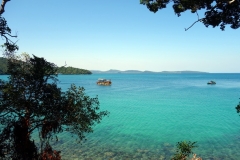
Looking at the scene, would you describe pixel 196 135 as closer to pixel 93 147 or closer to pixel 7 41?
pixel 93 147

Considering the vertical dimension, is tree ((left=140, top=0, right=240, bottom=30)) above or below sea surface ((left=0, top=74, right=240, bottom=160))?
above

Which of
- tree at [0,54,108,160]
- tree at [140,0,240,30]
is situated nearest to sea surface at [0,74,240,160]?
tree at [0,54,108,160]

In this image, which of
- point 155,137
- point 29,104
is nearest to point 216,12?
point 29,104

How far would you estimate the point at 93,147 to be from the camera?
26.0 meters

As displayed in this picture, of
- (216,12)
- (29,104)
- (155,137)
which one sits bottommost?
(155,137)

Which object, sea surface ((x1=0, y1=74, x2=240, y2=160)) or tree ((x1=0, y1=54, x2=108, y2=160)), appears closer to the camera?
tree ((x1=0, y1=54, x2=108, y2=160))

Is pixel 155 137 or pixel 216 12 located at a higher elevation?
pixel 216 12

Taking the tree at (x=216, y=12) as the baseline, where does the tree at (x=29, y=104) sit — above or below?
below

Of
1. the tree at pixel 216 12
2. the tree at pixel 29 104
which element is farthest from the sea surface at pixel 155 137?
the tree at pixel 216 12

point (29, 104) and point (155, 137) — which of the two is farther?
point (155, 137)

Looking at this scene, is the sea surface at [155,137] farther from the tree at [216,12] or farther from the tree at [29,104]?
the tree at [216,12]

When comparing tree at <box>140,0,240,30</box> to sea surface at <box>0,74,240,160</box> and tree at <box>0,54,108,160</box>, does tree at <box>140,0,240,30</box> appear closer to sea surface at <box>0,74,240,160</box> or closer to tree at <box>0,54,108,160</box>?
tree at <box>0,54,108,160</box>

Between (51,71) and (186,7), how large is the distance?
10.7m

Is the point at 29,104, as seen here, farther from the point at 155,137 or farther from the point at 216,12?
the point at 155,137
